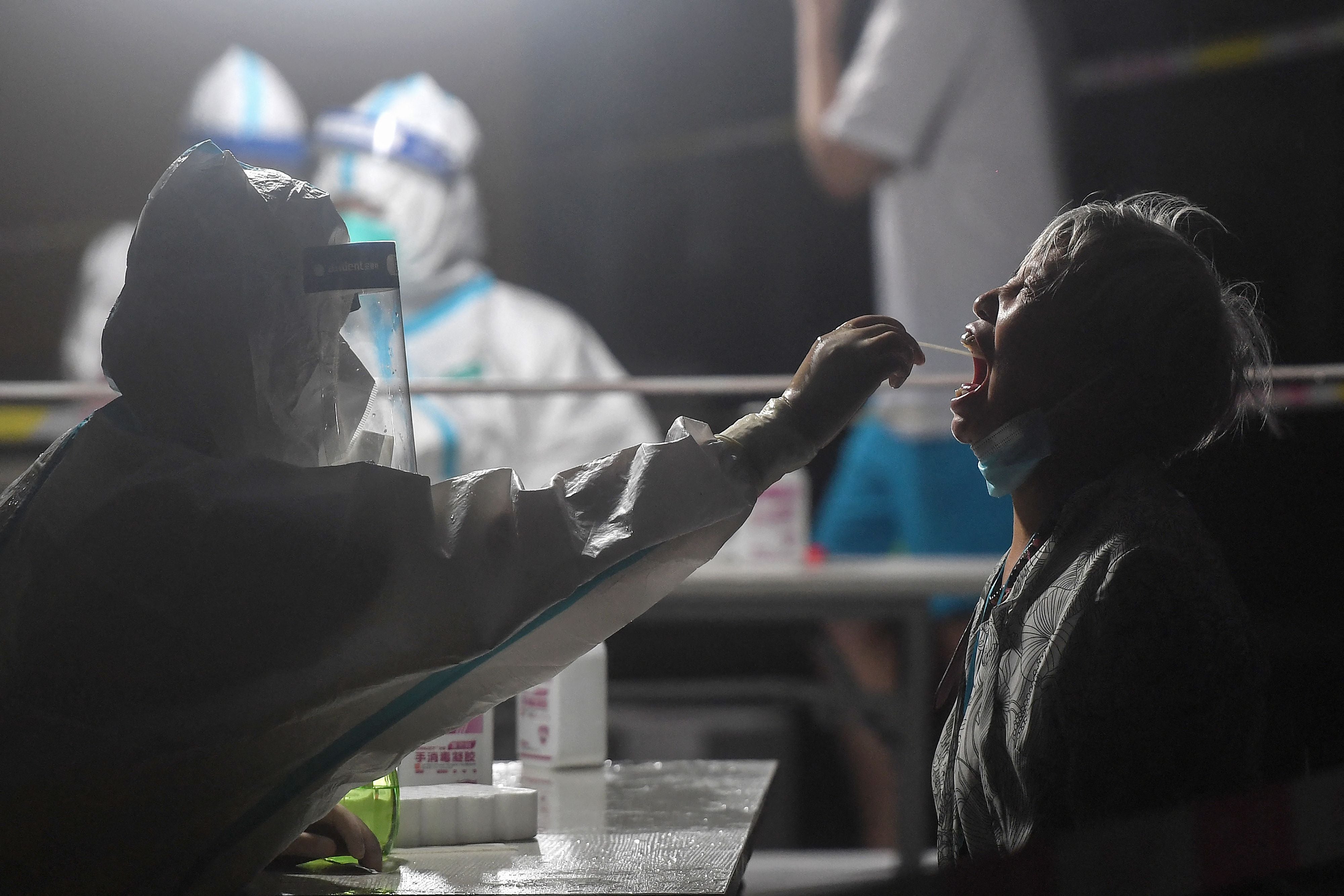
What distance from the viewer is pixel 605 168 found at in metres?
3.11

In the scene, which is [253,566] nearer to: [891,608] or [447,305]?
[891,608]

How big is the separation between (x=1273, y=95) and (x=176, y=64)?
2746 millimetres

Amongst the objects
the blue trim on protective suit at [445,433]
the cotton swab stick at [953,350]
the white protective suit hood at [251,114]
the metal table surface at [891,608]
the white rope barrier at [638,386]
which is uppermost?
the white protective suit hood at [251,114]

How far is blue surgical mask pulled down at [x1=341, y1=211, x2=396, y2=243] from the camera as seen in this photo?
9.71 feet

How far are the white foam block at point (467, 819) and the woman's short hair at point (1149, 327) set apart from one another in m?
0.57

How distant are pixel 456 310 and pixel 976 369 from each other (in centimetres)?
219

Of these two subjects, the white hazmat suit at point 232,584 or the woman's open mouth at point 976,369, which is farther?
the woman's open mouth at point 976,369

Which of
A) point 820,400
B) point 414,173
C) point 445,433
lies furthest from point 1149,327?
point 414,173

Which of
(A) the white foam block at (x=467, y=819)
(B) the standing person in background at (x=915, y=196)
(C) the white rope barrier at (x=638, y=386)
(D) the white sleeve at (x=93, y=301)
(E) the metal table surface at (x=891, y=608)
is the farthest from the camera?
(D) the white sleeve at (x=93, y=301)

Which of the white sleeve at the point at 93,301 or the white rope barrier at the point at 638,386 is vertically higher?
the white sleeve at the point at 93,301

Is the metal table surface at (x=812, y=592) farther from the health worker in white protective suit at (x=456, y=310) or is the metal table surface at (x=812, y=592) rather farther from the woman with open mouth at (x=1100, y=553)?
the woman with open mouth at (x=1100, y=553)

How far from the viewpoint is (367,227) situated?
300 centimetres

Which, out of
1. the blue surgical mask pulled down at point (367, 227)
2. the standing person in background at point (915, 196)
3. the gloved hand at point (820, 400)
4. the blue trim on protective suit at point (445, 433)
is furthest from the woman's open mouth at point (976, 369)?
the blue surgical mask pulled down at point (367, 227)

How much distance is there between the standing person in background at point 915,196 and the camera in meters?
2.03
